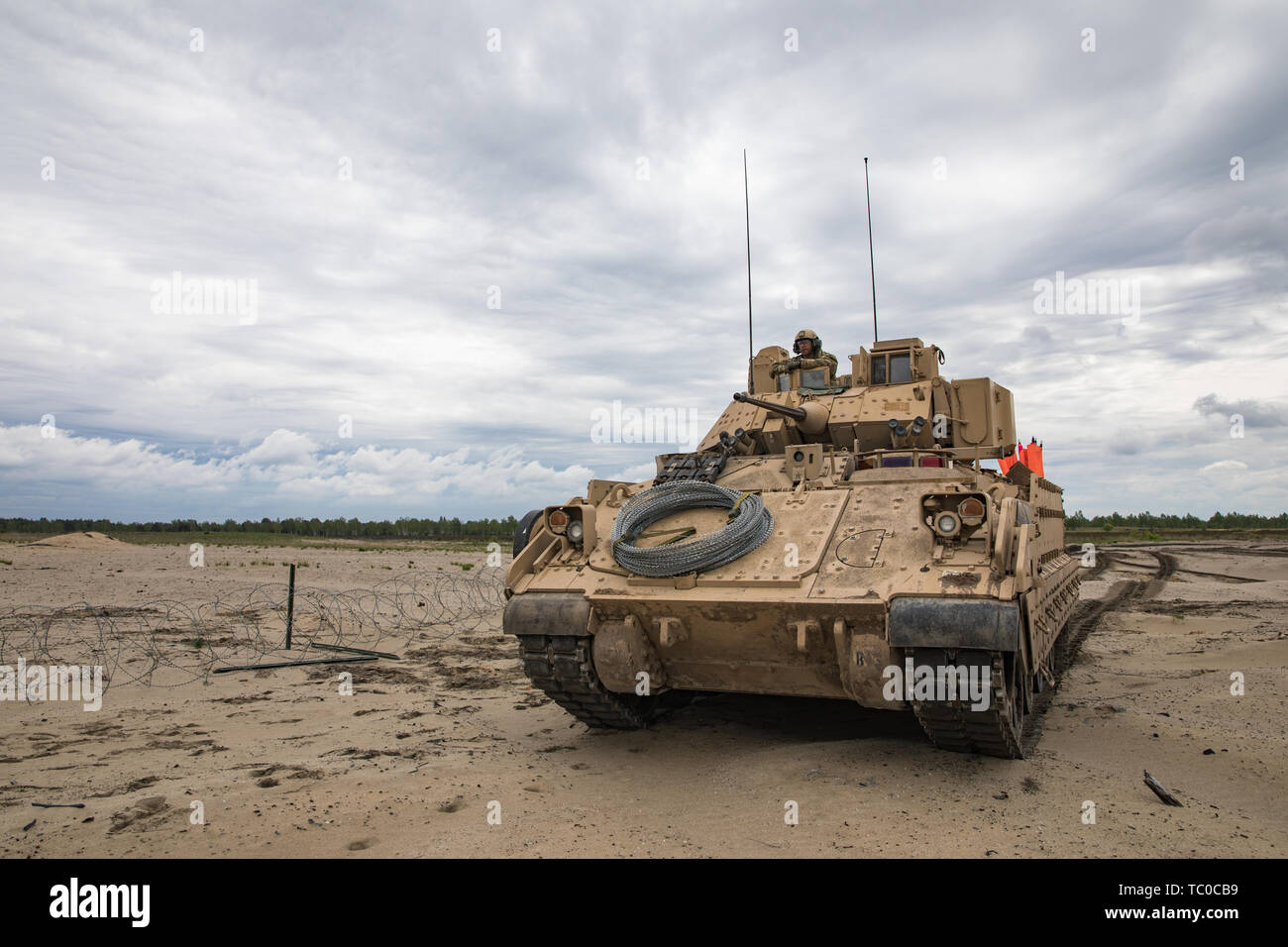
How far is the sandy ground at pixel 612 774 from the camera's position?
4906mm

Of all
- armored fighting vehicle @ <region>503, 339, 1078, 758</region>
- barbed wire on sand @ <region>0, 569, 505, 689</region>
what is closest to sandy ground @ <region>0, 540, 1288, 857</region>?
armored fighting vehicle @ <region>503, 339, 1078, 758</region>

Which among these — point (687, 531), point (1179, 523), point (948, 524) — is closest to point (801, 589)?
point (948, 524)

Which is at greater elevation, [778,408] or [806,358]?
[806,358]

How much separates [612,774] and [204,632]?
9.99m

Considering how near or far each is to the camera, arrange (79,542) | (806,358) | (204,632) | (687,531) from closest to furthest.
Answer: (687,531)
(806,358)
(204,632)
(79,542)

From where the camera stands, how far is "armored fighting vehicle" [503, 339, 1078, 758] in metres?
Result: 5.48

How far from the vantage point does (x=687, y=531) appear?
6859 mm

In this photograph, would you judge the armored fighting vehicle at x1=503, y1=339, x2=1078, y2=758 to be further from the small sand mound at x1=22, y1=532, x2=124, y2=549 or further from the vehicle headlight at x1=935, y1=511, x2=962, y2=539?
the small sand mound at x1=22, y1=532, x2=124, y2=549

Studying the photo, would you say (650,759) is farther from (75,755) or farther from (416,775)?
(75,755)

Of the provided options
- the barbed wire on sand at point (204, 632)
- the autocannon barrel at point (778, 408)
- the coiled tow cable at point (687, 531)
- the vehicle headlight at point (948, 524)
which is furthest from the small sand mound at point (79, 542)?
the vehicle headlight at point (948, 524)

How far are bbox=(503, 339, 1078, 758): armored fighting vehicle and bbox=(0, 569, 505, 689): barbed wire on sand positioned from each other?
5209 mm

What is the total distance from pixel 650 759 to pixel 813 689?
4.78 feet

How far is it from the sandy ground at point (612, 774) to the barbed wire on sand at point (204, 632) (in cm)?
124

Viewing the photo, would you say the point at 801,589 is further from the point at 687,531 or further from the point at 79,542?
the point at 79,542
